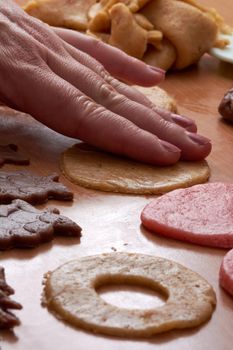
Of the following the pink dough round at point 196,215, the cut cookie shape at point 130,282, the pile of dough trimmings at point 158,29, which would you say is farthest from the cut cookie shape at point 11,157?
the pile of dough trimmings at point 158,29

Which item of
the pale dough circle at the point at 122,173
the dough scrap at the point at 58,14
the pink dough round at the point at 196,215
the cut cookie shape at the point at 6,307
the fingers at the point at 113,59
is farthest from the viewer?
the dough scrap at the point at 58,14

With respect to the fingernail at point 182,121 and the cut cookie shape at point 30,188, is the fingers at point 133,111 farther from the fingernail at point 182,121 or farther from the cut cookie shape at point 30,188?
the cut cookie shape at point 30,188

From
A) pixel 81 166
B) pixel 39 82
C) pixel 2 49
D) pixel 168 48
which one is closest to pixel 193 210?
pixel 81 166

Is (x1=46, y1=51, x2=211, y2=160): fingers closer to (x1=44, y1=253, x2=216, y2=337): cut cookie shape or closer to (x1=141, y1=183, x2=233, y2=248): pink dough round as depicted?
(x1=141, y1=183, x2=233, y2=248): pink dough round

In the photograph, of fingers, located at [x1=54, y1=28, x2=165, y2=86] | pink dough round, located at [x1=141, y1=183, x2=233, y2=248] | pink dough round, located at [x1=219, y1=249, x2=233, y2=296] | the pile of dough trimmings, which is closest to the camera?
pink dough round, located at [x1=219, y1=249, x2=233, y2=296]

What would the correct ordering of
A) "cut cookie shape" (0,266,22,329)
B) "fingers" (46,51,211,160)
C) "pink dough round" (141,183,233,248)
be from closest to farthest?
"cut cookie shape" (0,266,22,329)
"pink dough round" (141,183,233,248)
"fingers" (46,51,211,160)

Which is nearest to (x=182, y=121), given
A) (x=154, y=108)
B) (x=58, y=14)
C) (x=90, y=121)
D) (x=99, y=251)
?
(x=154, y=108)

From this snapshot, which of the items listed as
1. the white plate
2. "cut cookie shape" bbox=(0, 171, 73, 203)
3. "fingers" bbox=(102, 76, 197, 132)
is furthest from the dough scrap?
"cut cookie shape" bbox=(0, 171, 73, 203)
